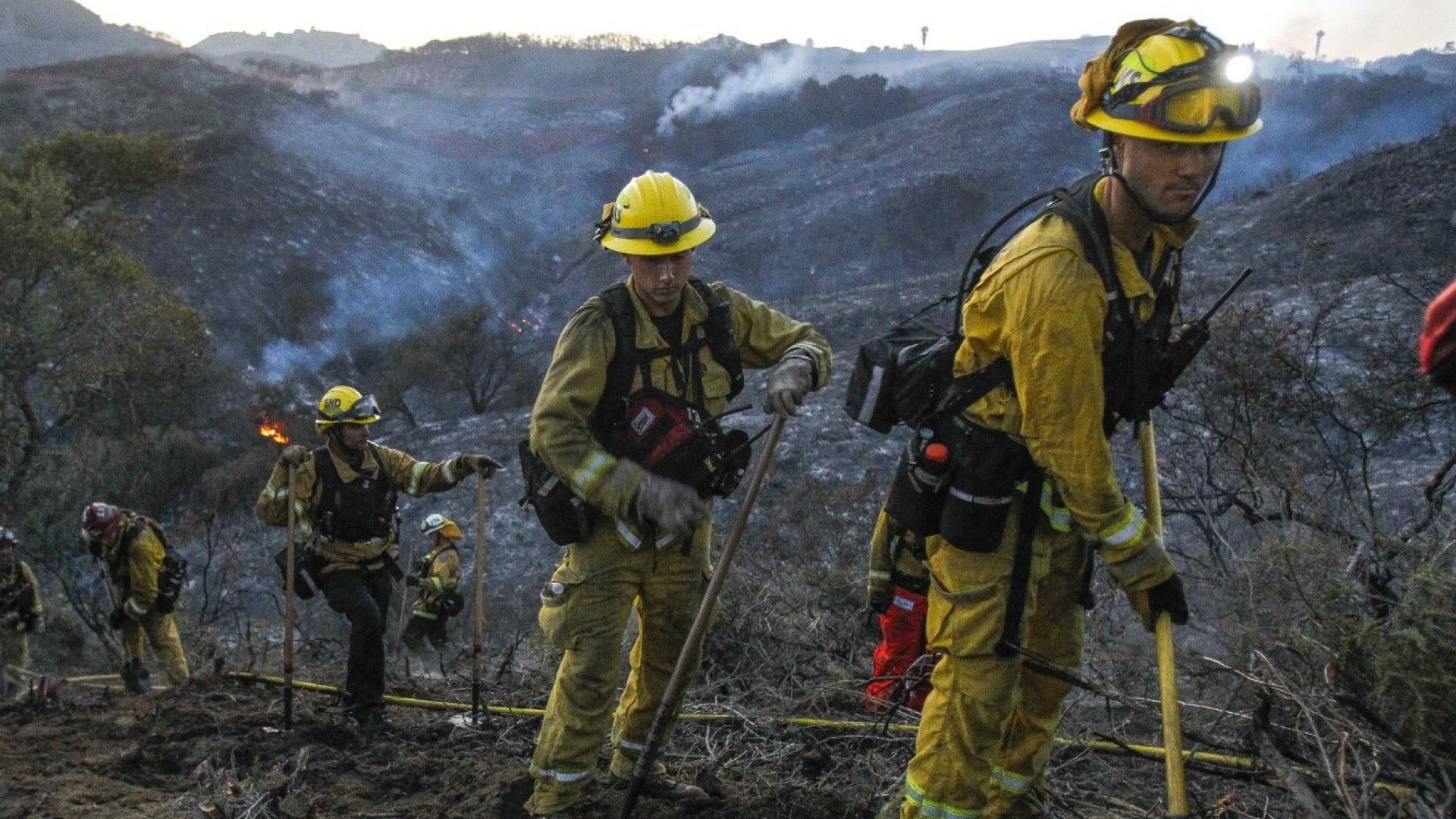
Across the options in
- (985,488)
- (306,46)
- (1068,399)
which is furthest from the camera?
(306,46)

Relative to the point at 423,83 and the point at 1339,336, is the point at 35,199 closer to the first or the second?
the point at 1339,336

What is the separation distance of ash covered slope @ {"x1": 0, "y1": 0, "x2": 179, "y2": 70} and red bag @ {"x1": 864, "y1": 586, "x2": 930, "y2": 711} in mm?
65796

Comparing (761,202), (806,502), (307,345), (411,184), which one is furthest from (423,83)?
(806,502)

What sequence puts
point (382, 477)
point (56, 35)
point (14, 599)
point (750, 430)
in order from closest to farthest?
point (382, 477), point (14, 599), point (750, 430), point (56, 35)

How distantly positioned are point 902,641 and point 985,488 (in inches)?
77.3

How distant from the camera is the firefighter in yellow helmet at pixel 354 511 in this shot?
6.28 metres

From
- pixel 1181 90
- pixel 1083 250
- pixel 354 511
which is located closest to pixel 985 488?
pixel 1083 250

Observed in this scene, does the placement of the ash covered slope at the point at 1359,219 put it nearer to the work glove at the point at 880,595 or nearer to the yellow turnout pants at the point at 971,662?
the work glove at the point at 880,595

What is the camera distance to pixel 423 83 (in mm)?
60875

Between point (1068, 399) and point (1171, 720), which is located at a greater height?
point (1068, 399)

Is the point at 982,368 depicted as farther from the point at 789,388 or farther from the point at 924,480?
the point at 789,388

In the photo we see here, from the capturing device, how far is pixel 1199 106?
2588mm

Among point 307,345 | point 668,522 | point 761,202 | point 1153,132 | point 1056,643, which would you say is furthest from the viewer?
point 761,202

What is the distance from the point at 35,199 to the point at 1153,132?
1885 centimetres
